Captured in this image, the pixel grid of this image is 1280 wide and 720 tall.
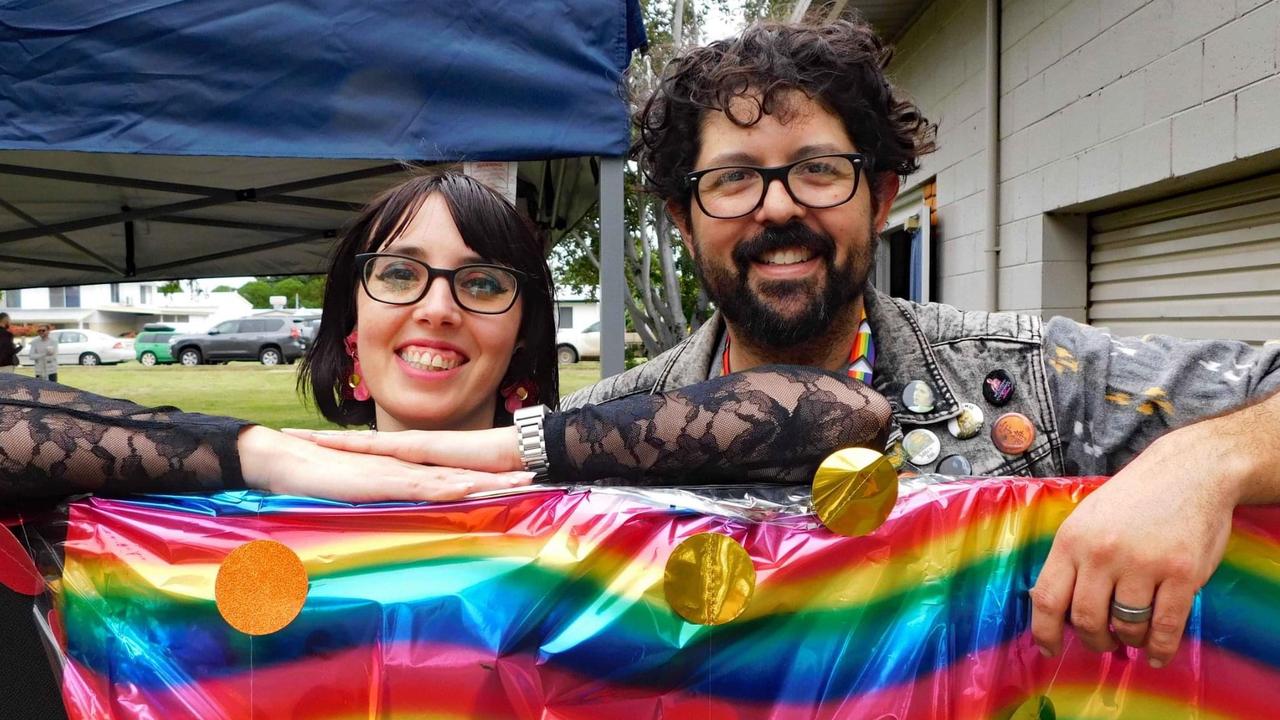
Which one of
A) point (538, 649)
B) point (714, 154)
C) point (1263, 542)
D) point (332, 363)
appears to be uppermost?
point (714, 154)

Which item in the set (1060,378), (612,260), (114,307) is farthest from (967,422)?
(114,307)

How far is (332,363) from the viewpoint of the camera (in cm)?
183

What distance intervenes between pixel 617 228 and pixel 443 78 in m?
0.98

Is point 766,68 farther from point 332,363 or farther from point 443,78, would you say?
point 443,78

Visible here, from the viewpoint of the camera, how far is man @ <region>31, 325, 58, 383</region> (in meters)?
14.4

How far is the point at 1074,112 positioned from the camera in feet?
15.8

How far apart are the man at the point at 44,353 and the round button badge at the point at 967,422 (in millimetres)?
15692

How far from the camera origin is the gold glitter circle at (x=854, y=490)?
3.43 feet

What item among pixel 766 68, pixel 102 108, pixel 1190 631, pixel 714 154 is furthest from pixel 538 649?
pixel 102 108

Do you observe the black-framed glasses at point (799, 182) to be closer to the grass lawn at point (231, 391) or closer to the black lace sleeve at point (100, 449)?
the black lace sleeve at point (100, 449)

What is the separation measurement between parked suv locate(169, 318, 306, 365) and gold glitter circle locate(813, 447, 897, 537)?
29.4 m

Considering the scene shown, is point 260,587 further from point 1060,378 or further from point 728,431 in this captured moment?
Answer: point 1060,378

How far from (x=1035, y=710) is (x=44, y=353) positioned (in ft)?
55.0

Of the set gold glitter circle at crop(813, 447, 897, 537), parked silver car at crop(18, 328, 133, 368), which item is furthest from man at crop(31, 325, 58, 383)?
parked silver car at crop(18, 328, 133, 368)
